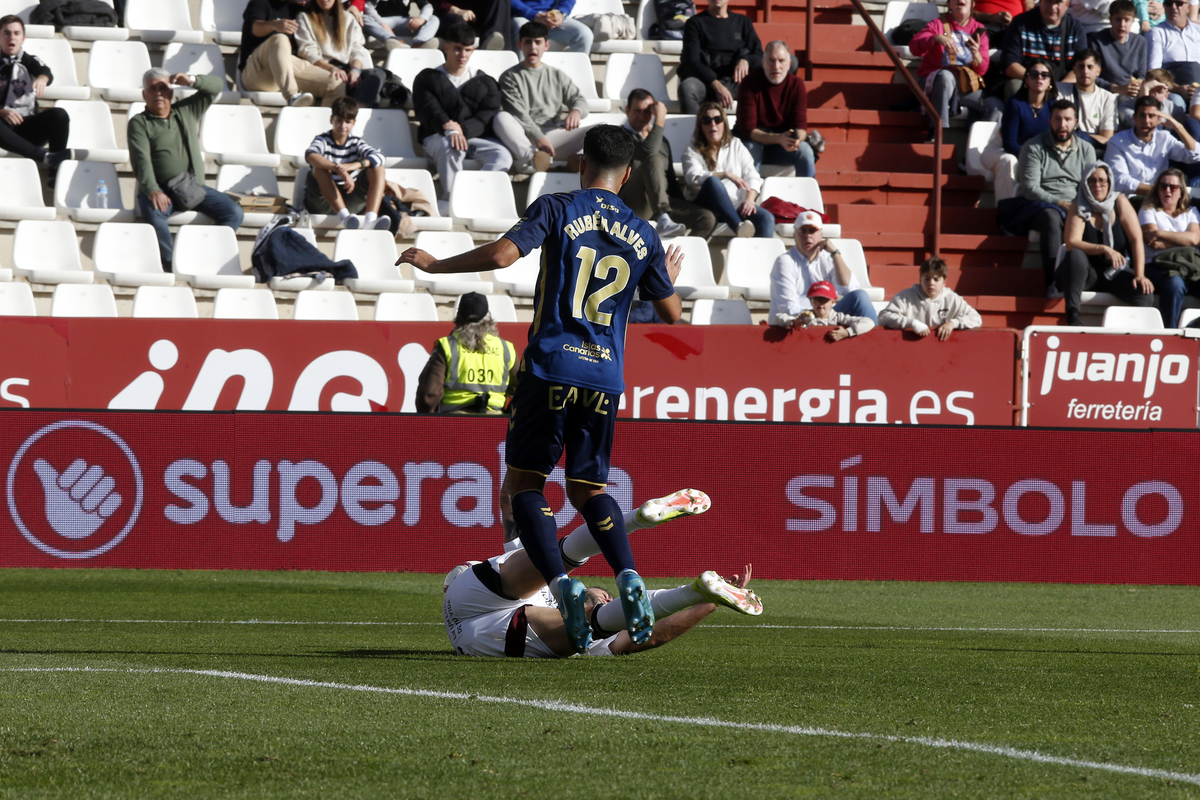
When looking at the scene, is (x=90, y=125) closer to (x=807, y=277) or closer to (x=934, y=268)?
(x=807, y=277)

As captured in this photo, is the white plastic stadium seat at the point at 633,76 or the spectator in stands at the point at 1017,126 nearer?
the spectator in stands at the point at 1017,126

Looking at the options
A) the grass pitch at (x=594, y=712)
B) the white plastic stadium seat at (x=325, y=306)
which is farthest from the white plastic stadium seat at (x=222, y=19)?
the grass pitch at (x=594, y=712)

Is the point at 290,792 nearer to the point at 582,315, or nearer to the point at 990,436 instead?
the point at 582,315

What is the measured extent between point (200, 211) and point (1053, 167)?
8581 millimetres

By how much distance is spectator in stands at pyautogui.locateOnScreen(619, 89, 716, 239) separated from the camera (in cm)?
1448

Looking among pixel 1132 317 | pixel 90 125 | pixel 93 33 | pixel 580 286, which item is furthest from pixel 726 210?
pixel 580 286

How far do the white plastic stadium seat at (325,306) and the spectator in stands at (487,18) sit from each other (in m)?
4.34

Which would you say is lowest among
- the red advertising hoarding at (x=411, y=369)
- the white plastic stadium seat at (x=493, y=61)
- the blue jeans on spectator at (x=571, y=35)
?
the red advertising hoarding at (x=411, y=369)

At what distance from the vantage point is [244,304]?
43.6 ft

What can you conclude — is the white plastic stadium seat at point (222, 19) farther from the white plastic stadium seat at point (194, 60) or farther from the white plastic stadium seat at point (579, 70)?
the white plastic stadium seat at point (579, 70)

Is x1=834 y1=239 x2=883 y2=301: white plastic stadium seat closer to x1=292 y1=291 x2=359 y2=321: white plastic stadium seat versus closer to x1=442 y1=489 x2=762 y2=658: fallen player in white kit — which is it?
x1=292 y1=291 x2=359 y2=321: white plastic stadium seat

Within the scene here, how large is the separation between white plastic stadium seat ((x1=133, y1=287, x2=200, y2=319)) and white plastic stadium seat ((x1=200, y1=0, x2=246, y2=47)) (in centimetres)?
366

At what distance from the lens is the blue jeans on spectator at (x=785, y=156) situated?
626 inches

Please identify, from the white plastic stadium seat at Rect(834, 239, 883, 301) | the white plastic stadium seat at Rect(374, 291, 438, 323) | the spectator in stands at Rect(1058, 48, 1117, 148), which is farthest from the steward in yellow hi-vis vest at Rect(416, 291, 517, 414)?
the spectator in stands at Rect(1058, 48, 1117, 148)
